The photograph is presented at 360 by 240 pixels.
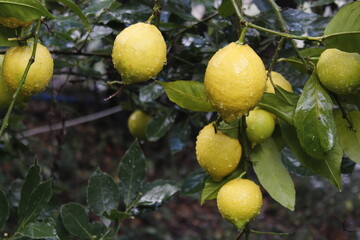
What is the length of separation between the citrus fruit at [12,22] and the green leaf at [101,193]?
1.16ft

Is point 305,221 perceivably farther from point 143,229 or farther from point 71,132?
point 71,132

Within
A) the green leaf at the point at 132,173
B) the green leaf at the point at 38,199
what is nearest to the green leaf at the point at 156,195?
the green leaf at the point at 132,173

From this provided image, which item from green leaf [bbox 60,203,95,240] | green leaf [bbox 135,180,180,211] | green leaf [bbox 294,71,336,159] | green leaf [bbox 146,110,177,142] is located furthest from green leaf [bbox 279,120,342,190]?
green leaf [bbox 146,110,177,142]

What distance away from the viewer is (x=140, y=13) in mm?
982

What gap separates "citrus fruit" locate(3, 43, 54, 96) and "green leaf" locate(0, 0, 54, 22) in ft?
0.15

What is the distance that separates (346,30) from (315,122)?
0.39ft

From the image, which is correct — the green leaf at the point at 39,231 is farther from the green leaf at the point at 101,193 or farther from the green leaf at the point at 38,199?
the green leaf at the point at 101,193

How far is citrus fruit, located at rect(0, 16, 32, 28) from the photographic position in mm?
613

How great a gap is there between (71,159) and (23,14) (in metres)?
2.79

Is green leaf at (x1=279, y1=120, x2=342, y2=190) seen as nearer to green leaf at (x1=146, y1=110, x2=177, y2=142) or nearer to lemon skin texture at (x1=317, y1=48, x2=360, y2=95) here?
lemon skin texture at (x1=317, y1=48, x2=360, y2=95)

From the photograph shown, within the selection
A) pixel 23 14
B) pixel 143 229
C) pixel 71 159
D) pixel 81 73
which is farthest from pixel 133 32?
pixel 71 159

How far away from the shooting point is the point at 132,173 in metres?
0.92

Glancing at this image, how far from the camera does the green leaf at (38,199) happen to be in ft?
2.53

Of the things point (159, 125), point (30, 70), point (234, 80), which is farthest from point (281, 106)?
point (159, 125)
